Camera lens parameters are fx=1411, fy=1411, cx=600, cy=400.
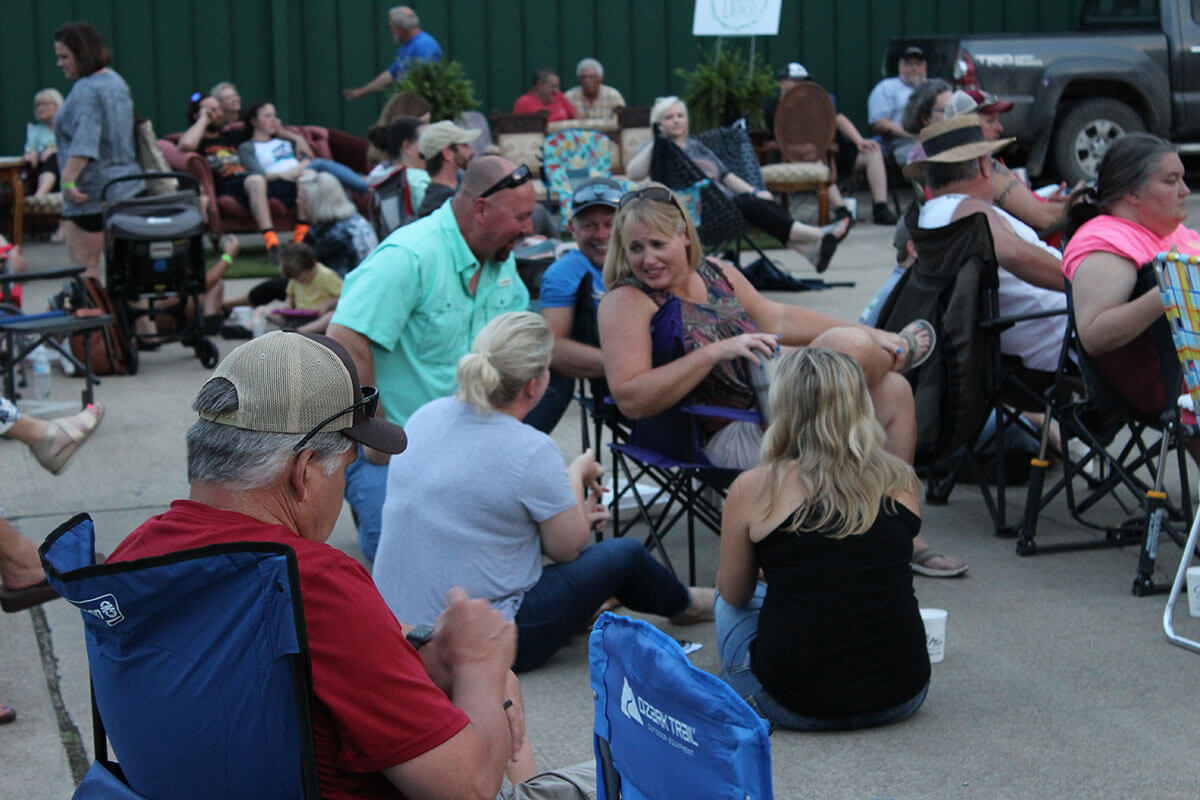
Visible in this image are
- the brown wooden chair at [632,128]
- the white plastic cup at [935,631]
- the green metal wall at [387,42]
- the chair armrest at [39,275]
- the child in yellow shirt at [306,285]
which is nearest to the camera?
the white plastic cup at [935,631]

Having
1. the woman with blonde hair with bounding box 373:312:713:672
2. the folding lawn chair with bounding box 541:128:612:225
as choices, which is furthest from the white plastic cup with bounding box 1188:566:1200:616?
the folding lawn chair with bounding box 541:128:612:225

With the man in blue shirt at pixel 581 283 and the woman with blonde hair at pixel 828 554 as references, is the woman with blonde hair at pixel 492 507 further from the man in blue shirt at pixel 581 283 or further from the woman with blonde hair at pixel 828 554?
the man in blue shirt at pixel 581 283

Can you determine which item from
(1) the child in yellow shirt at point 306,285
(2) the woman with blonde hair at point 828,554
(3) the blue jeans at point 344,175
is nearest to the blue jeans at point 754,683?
(2) the woman with blonde hair at point 828,554

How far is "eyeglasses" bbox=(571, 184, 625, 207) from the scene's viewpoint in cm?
545

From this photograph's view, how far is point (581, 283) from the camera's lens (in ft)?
17.4

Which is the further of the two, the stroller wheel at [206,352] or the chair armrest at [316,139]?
the chair armrest at [316,139]

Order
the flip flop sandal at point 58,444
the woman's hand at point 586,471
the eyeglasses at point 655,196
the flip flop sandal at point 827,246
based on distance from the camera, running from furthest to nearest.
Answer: the flip flop sandal at point 827,246
the flip flop sandal at point 58,444
the eyeglasses at point 655,196
the woman's hand at point 586,471

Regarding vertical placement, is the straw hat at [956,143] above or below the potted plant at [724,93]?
below

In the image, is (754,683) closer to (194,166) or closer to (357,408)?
(357,408)

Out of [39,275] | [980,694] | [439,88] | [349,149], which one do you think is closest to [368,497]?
[980,694]

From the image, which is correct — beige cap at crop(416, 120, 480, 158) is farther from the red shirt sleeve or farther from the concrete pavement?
the red shirt sleeve

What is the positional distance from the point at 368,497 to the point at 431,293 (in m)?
0.72

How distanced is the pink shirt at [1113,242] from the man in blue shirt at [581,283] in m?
1.60

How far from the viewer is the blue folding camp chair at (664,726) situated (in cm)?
192
